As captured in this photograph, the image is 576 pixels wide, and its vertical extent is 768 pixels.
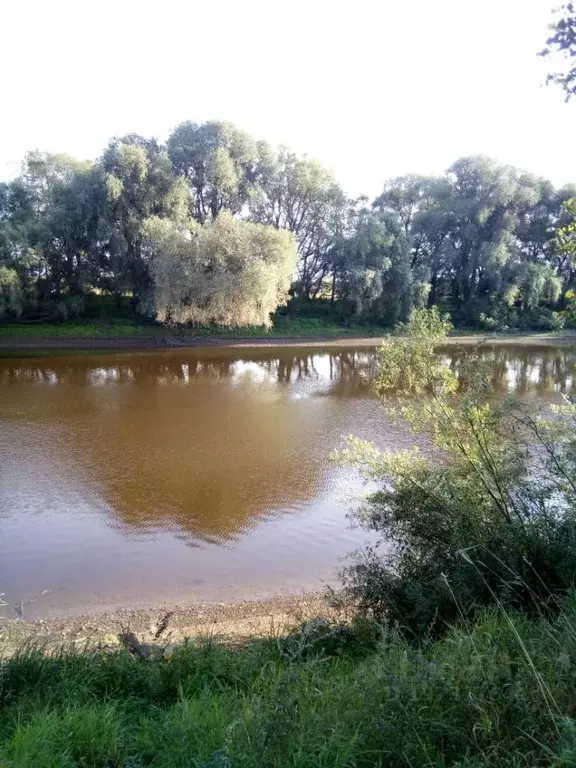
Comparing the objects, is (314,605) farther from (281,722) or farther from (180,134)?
(180,134)

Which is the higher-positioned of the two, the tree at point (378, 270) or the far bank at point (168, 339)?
the tree at point (378, 270)

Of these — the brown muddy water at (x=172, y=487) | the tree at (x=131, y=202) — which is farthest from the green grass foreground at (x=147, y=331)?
the brown muddy water at (x=172, y=487)

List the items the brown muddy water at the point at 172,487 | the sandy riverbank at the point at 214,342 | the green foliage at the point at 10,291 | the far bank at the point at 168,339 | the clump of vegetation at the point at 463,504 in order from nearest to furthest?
the clump of vegetation at the point at 463,504 → the brown muddy water at the point at 172,487 → the green foliage at the point at 10,291 → the sandy riverbank at the point at 214,342 → the far bank at the point at 168,339

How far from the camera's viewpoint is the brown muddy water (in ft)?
32.2

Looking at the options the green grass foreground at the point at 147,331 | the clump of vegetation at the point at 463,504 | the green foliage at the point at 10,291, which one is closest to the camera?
the clump of vegetation at the point at 463,504

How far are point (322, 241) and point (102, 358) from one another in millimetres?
20329

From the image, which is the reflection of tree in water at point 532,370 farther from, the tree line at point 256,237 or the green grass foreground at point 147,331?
the green grass foreground at point 147,331

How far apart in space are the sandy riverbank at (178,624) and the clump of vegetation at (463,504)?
143 centimetres

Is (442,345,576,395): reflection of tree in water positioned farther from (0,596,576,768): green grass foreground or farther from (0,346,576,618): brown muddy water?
(0,596,576,768): green grass foreground

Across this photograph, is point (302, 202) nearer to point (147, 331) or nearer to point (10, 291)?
point (147, 331)

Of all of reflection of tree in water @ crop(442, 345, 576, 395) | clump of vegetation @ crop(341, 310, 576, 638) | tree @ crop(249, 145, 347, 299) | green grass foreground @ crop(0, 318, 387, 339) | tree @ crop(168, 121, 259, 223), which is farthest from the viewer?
tree @ crop(249, 145, 347, 299)

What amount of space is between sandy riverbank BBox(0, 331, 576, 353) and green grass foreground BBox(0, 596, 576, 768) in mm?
29948

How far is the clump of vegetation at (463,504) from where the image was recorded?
6289mm

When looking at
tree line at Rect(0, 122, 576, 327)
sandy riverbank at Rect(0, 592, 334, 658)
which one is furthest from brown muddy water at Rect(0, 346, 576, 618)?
tree line at Rect(0, 122, 576, 327)
